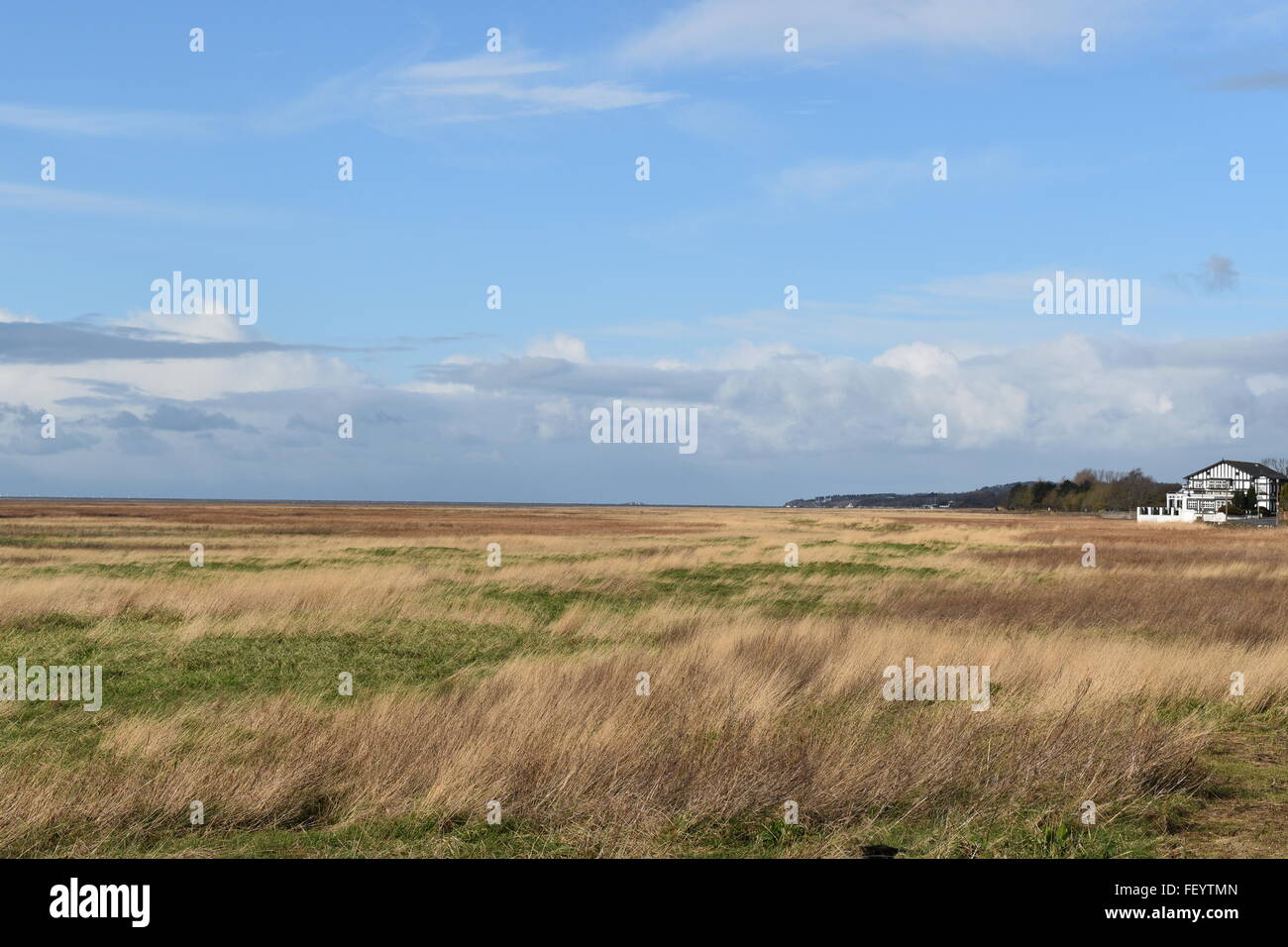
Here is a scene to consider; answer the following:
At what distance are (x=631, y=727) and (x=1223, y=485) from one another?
516ft

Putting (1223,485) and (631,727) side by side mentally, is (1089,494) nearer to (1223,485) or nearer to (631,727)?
(1223,485)

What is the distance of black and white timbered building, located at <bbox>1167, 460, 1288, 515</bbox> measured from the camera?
140 metres

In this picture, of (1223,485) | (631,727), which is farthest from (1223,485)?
(631,727)

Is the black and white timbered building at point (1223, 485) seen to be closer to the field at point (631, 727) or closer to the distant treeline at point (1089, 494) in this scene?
the distant treeline at point (1089, 494)

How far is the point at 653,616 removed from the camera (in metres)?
21.3

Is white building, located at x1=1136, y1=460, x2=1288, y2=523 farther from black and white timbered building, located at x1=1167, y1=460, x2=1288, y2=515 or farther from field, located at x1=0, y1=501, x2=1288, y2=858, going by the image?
field, located at x1=0, y1=501, x2=1288, y2=858

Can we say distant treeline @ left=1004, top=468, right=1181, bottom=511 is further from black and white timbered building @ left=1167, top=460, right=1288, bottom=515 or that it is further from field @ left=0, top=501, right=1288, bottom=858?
field @ left=0, top=501, right=1288, bottom=858

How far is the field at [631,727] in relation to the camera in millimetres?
8000

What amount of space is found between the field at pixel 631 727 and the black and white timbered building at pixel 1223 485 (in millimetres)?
132068

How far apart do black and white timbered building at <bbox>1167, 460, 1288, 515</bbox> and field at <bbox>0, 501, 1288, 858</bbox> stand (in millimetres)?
132068

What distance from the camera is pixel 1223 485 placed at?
145 metres

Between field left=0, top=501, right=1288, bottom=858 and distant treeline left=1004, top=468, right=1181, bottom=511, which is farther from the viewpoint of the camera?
distant treeline left=1004, top=468, right=1181, bottom=511

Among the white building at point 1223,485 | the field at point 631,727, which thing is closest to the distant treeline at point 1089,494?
the white building at point 1223,485

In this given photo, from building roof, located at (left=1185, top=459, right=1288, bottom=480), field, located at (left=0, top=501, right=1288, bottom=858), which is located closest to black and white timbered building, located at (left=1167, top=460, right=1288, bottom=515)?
building roof, located at (left=1185, top=459, right=1288, bottom=480)
